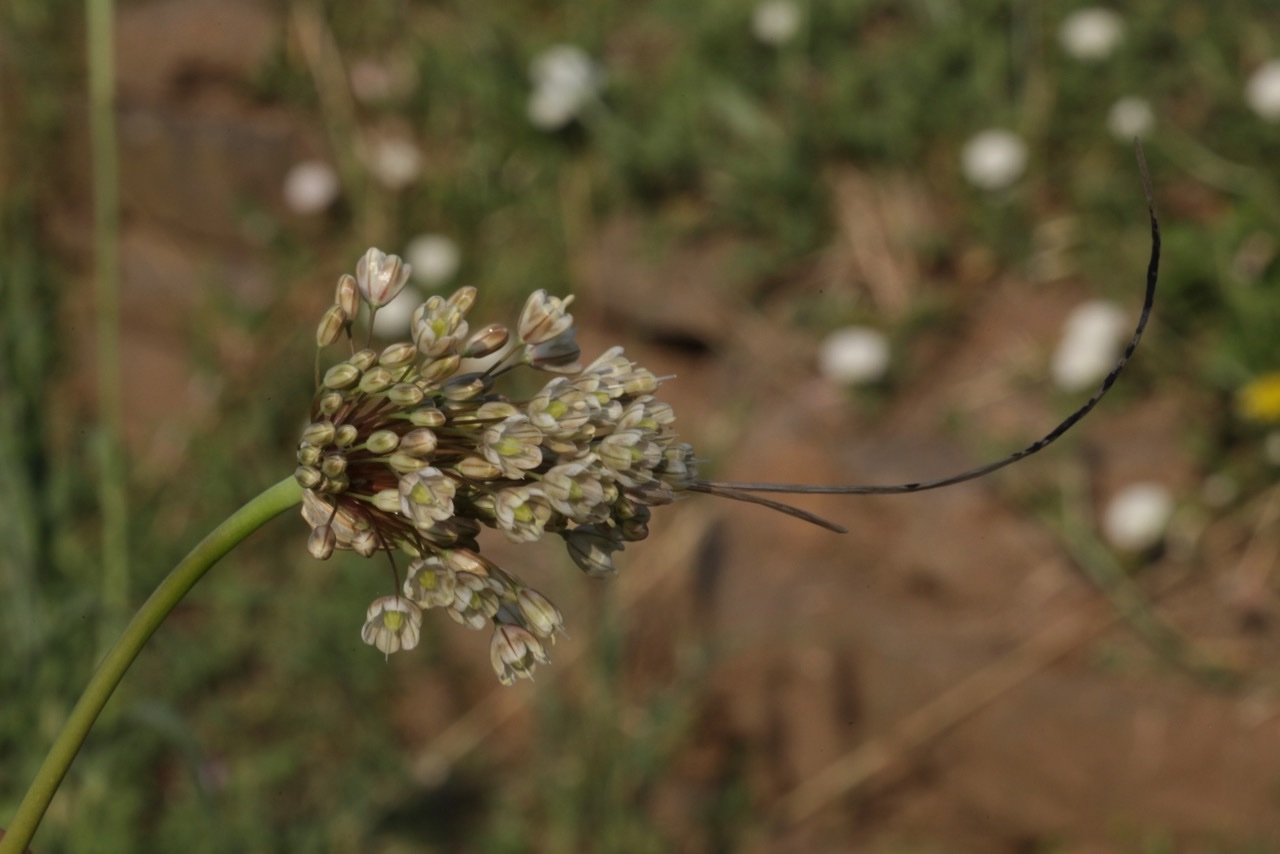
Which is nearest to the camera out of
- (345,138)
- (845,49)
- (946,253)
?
(946,253)

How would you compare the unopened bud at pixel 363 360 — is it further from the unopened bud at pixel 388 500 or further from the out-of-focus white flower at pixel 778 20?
the out-of-focus white flower at pixel 778 20

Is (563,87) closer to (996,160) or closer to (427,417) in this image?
(996,160)

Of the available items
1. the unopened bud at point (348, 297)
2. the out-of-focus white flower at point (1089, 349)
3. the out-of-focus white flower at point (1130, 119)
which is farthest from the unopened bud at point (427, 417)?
the out-of-focus white flower at point (1130, 119)

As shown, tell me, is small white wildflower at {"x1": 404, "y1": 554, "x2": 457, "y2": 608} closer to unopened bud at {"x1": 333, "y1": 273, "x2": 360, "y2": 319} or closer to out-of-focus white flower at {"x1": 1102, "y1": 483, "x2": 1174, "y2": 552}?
unopened bud at {"x1": 333, "y1": 273, "x2": 360, "y2": 319}

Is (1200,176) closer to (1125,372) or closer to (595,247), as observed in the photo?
(1125,372)

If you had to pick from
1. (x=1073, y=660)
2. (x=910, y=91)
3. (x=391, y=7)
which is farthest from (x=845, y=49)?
(x=1073, y=660)

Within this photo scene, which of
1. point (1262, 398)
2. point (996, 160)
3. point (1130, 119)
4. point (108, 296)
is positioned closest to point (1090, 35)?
point (1130, 119)
